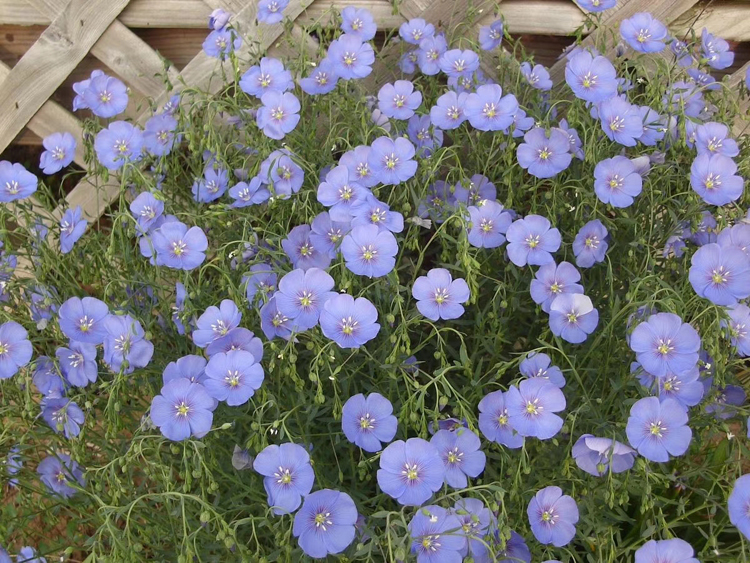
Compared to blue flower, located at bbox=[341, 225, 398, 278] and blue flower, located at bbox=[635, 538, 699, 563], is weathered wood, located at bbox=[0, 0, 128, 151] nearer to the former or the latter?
blue flower, located at bbox=[341, 225, 398, 278]

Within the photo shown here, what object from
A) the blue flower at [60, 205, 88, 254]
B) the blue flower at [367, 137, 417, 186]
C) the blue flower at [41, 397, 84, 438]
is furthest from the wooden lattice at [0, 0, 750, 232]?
the blue flower at [41, 397, 84, 438]

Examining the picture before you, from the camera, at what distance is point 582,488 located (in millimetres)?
1672

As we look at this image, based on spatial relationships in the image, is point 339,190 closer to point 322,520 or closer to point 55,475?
point 322,520

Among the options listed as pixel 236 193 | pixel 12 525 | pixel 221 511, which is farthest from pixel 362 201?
pixel 12 525

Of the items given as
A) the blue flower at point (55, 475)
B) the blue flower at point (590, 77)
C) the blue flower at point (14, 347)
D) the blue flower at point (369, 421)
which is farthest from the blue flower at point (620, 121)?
the blue flower at point (55, 475)

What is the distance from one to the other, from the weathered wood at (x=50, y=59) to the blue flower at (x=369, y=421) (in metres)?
1.65

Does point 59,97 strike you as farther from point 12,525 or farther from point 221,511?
point 221,511

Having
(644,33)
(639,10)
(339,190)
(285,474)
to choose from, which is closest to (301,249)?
(339,190)

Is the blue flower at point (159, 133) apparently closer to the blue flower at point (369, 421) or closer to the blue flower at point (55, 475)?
the blue flower at point (55, 475)

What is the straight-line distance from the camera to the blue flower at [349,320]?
1484mm

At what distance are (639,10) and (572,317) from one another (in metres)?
1.22

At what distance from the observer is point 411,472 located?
4.59ft

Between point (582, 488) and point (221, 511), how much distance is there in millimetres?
859

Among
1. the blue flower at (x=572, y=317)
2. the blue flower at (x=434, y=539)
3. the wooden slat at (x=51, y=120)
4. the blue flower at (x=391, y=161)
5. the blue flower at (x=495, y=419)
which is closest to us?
the blue flower at (x=434, y=539)
